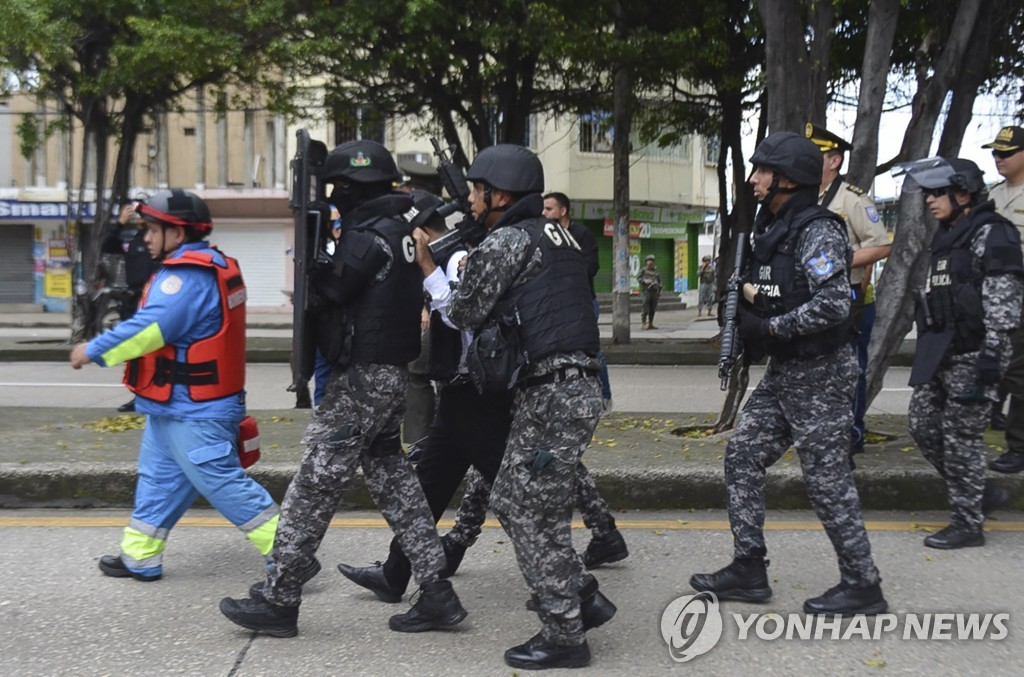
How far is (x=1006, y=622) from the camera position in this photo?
3.90m

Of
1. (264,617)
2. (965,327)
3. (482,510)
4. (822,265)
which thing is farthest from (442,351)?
(965,327)

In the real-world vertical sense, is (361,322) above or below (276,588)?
above

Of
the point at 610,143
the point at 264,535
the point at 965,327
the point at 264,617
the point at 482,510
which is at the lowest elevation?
the point at 264,617

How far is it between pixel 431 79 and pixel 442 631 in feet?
44.4

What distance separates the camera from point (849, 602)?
396cm

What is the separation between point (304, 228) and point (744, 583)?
2.21 m

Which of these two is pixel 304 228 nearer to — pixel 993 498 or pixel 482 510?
pixel 482 510

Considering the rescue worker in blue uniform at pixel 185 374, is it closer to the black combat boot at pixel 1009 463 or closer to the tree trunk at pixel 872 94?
the black combat boot at pixel 1009 463

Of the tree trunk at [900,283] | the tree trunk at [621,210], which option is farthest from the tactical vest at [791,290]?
the tree trunk at [621,210]

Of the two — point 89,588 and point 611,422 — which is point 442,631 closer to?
point 89,588

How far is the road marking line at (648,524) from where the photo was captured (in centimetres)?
527

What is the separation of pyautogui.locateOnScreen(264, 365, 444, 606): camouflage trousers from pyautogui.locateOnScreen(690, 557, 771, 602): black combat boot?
114 centimetres

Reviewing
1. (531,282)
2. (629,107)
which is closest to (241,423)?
(531,282)

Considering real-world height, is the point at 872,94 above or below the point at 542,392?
above
